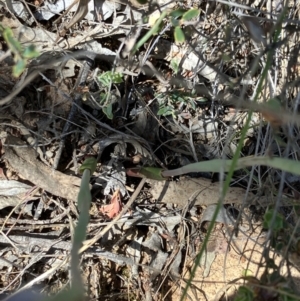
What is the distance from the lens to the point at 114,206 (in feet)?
5.02

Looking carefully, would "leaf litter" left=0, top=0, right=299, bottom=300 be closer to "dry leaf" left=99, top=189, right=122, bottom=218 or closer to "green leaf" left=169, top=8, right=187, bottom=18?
"dry leaf" left=99, top=189, right=122, bottom=218

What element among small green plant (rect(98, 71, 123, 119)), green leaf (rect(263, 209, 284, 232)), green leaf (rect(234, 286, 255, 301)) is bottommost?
green leaf (rect(234, 286, 255, 301))

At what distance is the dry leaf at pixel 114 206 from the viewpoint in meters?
1.52

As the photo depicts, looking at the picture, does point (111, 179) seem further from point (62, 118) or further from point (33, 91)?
point (33, 91)

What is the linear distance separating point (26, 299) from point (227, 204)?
886 millimetres

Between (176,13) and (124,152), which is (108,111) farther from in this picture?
(176,13)

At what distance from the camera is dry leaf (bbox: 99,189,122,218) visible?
1.52 metres

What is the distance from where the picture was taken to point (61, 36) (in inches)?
60.9

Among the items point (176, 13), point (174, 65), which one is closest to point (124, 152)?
point (174, 65)

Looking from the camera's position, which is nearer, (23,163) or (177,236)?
(23,163)

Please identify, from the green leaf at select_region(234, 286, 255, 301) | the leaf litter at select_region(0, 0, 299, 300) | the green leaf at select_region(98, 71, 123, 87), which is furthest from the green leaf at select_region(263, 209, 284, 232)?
the green leaf at select_region(98, 71, 123, 87)

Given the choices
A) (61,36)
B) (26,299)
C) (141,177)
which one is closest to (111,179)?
(141,177)

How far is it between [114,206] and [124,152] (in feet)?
0.59

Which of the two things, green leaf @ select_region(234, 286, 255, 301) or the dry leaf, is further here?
the dry leaf
